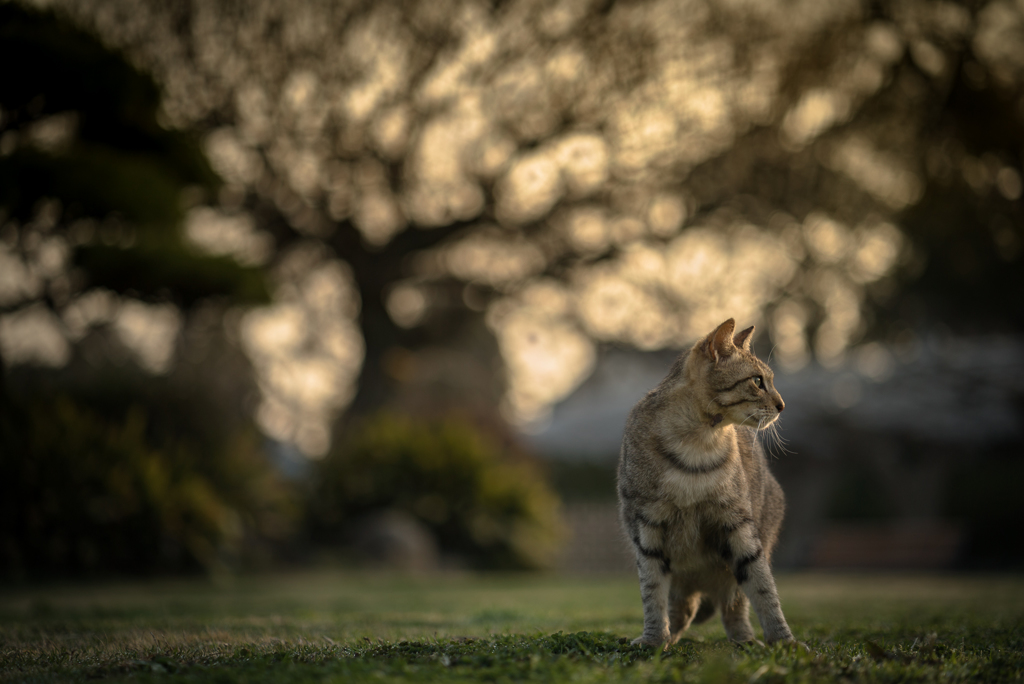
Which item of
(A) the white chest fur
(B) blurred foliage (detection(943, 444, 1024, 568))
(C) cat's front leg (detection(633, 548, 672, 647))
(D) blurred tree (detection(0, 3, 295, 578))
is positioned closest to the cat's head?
(A) the white chest fur

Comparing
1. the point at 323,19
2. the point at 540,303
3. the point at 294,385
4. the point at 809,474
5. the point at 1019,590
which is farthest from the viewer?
the point at 294,385

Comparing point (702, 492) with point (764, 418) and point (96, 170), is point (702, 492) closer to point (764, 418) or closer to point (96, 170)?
point (764, 418)

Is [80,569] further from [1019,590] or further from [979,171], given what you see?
[979,171]

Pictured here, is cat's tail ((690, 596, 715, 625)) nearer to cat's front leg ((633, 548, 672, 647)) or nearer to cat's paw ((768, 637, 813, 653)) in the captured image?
cat's front leg ((633, 548, 672, 647))

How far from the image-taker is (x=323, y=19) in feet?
39.1

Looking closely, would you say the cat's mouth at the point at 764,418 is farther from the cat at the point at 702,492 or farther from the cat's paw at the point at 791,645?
the cat's paw at the point at 791,645

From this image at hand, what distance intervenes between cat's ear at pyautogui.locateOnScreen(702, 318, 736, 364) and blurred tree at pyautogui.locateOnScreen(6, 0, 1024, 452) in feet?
28.1

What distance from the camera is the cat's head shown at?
343 cm

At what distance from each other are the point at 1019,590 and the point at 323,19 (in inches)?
476

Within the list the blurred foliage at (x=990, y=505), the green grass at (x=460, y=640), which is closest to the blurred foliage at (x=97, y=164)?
the green grass at (x=460, y=640)

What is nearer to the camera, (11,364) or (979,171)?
(11,364)

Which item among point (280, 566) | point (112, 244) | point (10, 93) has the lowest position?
point (280, 566)

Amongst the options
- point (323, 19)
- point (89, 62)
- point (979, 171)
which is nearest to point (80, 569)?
point (89, 62)

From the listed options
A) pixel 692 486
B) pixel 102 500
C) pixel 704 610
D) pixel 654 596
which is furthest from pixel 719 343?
pixel 102 500
